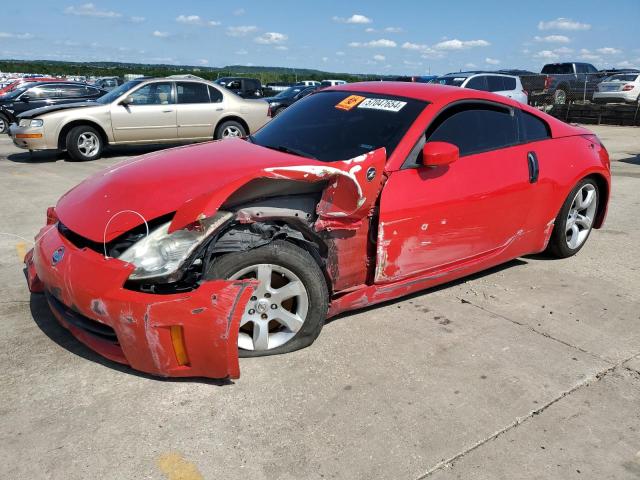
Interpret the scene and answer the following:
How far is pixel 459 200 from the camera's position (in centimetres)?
358

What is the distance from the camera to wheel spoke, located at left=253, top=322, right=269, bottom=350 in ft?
9.81

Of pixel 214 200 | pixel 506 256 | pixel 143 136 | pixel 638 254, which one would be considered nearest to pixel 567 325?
pixel 506 256

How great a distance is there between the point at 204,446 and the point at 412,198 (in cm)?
186

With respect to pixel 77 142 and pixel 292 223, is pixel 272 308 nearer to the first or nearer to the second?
pixel 292 223

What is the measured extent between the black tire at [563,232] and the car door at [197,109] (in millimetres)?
8193

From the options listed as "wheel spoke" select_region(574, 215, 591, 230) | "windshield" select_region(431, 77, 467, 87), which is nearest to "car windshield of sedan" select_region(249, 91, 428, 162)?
"wheel spoke" select_region(574, 215, 591, 230)

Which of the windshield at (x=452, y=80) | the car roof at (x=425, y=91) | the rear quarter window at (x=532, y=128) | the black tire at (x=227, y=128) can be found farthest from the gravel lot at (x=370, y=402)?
the windshield at (x=452, y=80)

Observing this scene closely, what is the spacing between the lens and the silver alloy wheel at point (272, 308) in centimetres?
293

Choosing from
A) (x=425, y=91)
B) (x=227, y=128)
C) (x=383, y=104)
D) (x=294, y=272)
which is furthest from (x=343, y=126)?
(x=227, y=128)

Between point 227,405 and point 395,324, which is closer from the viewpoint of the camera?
point 227,405

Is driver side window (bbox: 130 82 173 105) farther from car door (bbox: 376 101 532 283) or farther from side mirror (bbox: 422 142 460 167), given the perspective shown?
side mirror (bbox: 422 142 460 167)

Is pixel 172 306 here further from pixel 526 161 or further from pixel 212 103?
pixel 212 103

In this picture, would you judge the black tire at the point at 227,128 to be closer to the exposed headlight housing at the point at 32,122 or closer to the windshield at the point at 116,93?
the windshield at the point at 116,93

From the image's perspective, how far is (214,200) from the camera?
2.72 metres
